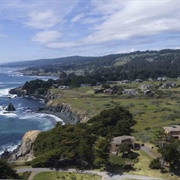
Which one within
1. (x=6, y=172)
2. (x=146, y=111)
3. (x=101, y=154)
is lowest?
(x=146, y=111)

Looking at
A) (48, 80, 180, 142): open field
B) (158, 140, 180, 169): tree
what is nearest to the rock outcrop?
(48, 80, 180, 142): open field

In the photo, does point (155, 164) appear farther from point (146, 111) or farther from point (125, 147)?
point (146, 111)

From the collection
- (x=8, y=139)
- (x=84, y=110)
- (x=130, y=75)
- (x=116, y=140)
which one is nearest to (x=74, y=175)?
(x=116, y=140)

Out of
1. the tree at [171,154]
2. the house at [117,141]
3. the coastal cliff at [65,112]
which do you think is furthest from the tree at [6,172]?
the coastal cliff at [65,112]

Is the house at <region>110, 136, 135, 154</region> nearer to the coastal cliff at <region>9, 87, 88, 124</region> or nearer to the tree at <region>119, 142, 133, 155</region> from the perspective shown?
the tree at <region>119, 142, 133, 155</region>

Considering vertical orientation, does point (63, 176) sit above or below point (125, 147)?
below

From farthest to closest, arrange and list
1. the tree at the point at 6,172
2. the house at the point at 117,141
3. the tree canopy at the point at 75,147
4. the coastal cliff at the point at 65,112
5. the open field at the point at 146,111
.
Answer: the coastal cliff at the point at 65,112
the open field at the point at 146,111
the house at the point at 117,141
the tree canopy at the point at 75,147
the tree at the point at 6,172

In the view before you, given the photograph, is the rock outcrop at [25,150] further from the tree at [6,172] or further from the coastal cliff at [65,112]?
the coastal cliff at [65,112]

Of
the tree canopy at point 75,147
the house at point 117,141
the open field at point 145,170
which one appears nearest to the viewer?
the open field at point 145,170

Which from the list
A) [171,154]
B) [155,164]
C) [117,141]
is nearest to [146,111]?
[117,141]

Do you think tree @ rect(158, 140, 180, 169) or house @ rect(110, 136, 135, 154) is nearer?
tree @ rect(158, 140, 180, 169)

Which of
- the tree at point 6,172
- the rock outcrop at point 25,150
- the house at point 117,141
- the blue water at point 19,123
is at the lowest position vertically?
the blue water at point 19,123

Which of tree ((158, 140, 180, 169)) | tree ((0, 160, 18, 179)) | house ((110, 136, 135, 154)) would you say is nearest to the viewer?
tree ((0, 160, 18, 179))
